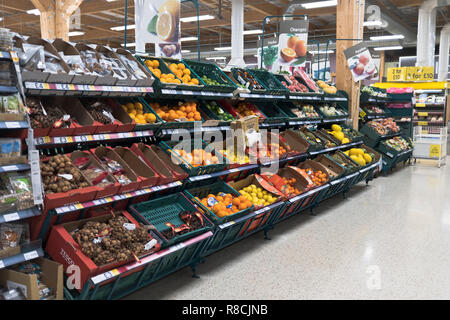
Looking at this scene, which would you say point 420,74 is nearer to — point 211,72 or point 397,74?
point 397,74

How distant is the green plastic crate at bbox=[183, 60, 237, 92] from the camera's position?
478 centimetres

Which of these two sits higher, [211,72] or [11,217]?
[211,72]

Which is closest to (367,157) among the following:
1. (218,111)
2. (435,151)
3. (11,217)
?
(218,111)

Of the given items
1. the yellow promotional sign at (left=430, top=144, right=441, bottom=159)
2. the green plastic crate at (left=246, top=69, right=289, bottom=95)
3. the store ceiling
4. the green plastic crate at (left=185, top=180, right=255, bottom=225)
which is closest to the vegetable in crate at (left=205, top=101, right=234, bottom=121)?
the green plastic crate at (left=185, top=180, right=255, bottom=225)

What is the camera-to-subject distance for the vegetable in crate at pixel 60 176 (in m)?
2.80

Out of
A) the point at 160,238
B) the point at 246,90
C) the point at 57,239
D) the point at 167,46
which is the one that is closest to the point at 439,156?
the point at 246,90

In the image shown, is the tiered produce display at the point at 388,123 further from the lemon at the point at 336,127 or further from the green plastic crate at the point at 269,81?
the green plastic crate at the point at 269,81

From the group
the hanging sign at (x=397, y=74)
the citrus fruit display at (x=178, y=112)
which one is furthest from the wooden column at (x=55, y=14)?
the hanging sign at (x=397, y=74)

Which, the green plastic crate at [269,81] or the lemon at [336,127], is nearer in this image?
the green plastic crate at [269,81]

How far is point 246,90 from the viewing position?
16.5 feet

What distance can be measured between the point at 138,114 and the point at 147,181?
791 mm

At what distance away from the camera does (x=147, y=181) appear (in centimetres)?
337

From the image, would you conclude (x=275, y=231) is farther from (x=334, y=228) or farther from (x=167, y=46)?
(x=167, y=46)

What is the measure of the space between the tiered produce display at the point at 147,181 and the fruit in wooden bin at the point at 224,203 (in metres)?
0.01
